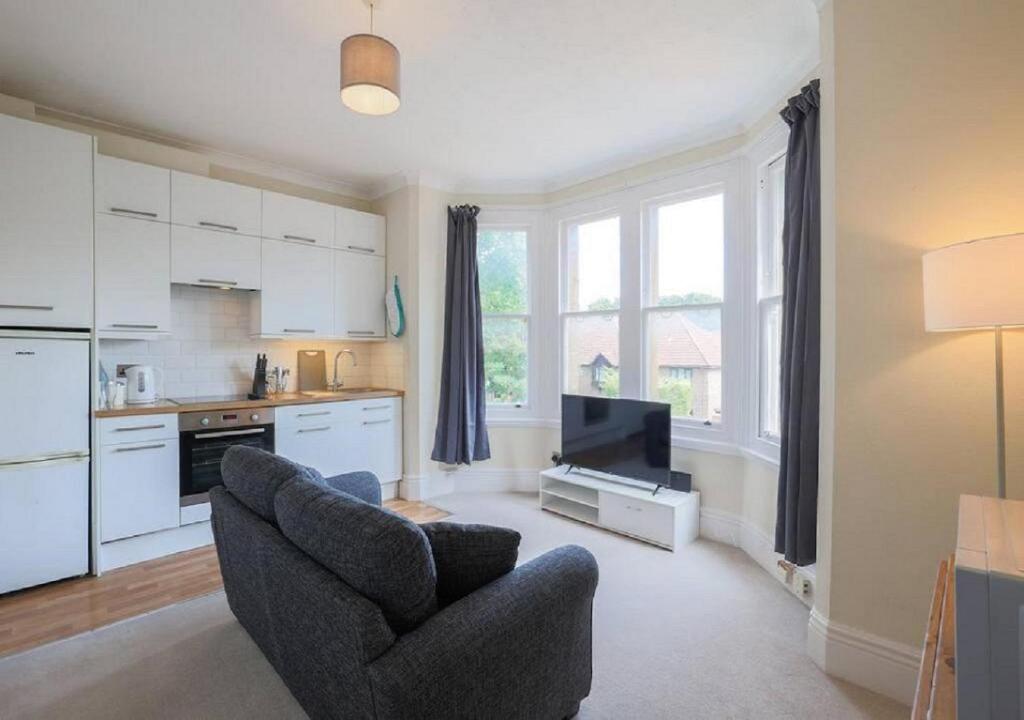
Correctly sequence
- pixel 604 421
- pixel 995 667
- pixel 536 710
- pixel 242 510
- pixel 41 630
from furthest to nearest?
pixel 604 421
pixel 41 630
pixel 242 510
pixel 536 710
pixel 995 667

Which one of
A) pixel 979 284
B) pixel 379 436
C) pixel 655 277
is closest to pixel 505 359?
pixel 379 436

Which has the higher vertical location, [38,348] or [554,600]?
[38,348]

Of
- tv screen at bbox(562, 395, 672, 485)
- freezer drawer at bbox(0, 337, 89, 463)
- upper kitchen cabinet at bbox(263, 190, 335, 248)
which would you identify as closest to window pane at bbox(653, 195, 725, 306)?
tv screen at bbox(562, 395, 672, 485)

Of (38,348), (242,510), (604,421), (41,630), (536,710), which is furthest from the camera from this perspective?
(604,421)

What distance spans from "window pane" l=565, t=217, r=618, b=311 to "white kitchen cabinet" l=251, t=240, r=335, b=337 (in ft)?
7.02

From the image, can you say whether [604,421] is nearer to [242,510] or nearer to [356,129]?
[242,510]

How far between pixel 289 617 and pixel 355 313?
307cm

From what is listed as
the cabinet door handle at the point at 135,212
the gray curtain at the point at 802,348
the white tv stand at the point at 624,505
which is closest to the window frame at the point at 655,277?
the white tv stand at the point at 624,505

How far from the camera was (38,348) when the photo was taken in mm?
2613

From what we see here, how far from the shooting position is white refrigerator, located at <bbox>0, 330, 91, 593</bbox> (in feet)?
8.31

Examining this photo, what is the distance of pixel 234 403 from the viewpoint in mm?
3295

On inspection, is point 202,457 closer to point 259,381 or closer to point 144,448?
point 144,448

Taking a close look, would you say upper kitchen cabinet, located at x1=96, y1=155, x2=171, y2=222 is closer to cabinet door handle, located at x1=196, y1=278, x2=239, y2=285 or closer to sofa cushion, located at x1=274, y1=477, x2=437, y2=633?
cabinet door handle, located at x1=196, y1=278, x2=239, y2=285

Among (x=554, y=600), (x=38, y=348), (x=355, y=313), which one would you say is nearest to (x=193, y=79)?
(x=38, y=348)
